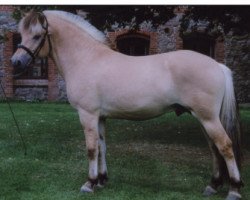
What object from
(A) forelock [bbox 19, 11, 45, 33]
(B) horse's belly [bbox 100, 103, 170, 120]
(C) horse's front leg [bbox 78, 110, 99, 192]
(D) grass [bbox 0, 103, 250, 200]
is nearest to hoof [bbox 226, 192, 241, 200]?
(D) grass [bbox 0, 103, 250, 200]

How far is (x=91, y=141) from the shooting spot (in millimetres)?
6516

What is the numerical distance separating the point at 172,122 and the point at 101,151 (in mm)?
6520

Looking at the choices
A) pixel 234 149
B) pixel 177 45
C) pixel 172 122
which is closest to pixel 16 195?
pixel 234 149

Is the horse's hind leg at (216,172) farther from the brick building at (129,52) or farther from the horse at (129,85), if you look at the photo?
the brick building at (129,52)

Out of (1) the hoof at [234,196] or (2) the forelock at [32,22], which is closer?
(1) the hoof at [234,196]

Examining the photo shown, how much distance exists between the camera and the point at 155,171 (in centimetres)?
777

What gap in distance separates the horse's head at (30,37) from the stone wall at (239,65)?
13988mm

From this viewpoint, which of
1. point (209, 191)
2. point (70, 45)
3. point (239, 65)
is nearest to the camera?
point (209, 191)

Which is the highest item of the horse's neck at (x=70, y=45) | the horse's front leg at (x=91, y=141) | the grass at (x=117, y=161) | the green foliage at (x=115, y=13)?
the green foliage at (x=115, y=13)

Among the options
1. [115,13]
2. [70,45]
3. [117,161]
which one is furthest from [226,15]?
[70,45]

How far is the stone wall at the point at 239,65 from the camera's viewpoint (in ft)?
64.8

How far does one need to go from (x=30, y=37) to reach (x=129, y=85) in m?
1.40

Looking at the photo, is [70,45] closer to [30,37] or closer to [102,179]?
[30,37]

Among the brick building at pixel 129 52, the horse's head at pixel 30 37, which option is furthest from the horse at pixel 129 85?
the brick building at pixel 129 52
